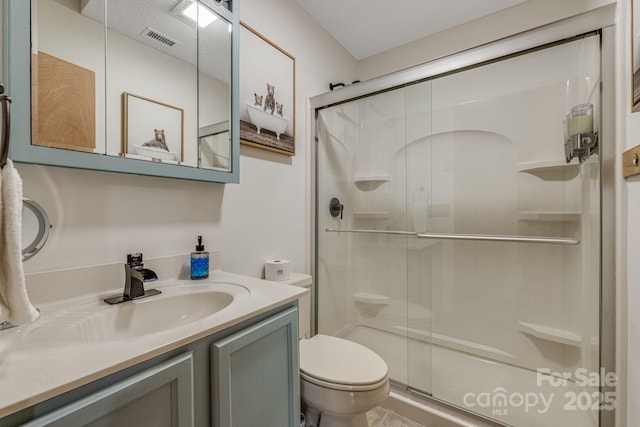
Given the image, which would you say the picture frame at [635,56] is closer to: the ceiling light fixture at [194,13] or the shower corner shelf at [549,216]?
the shower corner shelf at [549,216]

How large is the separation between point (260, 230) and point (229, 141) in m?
0.50

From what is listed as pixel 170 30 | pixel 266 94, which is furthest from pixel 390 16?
pixel 170 30

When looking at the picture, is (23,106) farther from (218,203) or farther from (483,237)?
(483,237)

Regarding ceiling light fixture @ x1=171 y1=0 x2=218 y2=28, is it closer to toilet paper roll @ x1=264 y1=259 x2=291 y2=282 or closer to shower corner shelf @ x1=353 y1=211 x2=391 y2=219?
toilet paper roll @ x1=264 y1=259 x2=291 y2=282

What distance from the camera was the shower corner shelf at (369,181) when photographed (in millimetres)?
1938

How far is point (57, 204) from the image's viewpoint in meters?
0.88

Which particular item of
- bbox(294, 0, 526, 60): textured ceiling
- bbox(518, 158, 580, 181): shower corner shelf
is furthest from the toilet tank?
bbox(294, 0, 526, 60): textured ceiling

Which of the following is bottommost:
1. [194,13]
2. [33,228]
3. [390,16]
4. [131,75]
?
[33,228]

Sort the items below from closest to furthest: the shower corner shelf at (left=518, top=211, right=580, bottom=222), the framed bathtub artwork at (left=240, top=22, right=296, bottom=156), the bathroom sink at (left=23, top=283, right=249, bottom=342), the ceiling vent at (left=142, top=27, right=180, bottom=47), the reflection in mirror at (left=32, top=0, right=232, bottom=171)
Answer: the bathroom sink at (left=23, top=283, right=249, bottom=342)
the reflection in mirror at (left=32, top=0, right=232, bottom=171)
the ceiling vent at (left=142, top=27, right=180, bottom=47)
the shower corner shelf at (left=518, top=211, right=580, bottom=222)
the framed bathtub artwork at (left=240, top=22, right=296, bottom=156)

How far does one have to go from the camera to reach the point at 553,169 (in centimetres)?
148

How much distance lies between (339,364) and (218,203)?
0.93 m

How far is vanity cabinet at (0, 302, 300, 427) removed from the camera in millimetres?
502

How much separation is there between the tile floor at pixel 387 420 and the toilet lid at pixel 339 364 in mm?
478

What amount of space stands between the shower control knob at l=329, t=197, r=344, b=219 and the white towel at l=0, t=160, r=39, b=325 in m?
1.63
